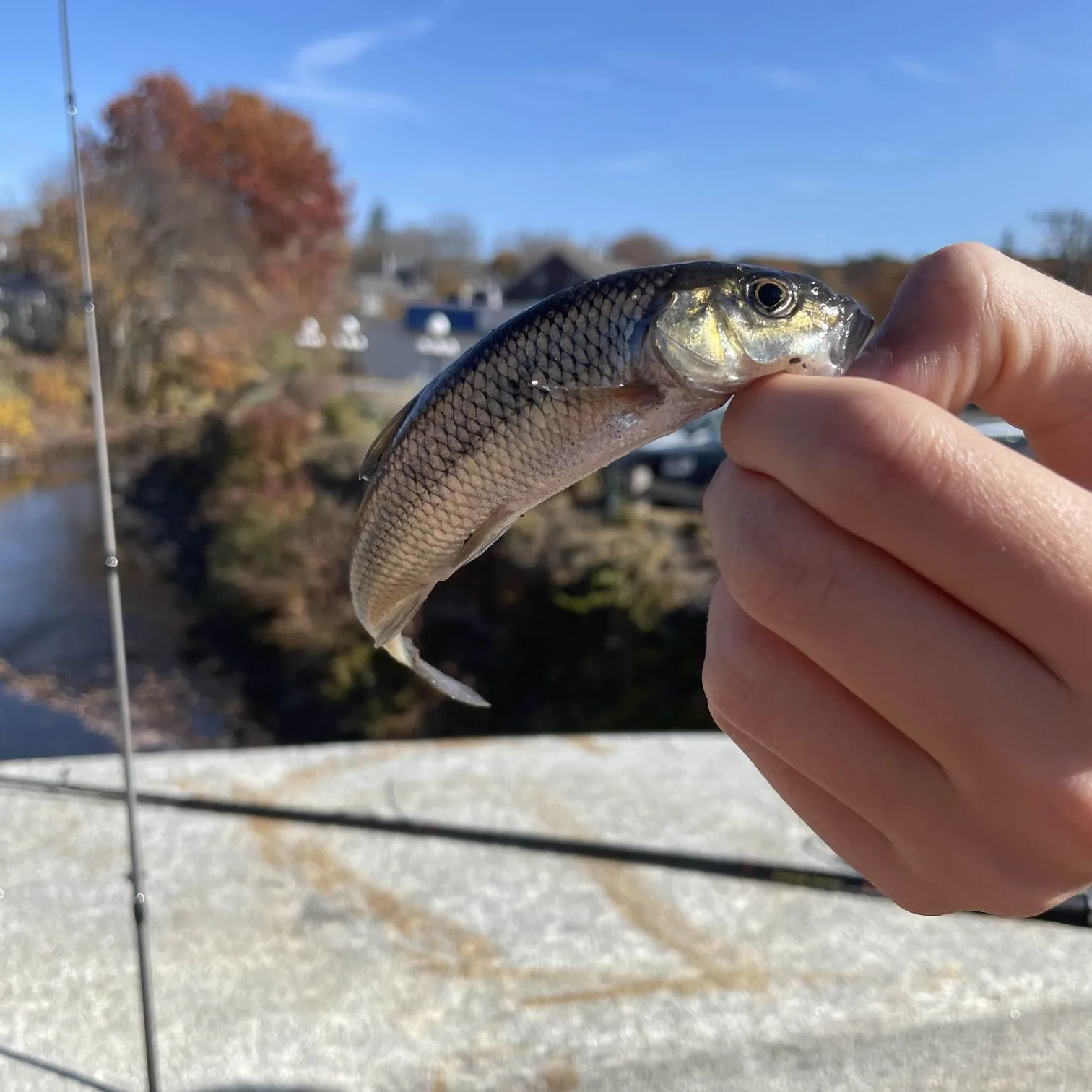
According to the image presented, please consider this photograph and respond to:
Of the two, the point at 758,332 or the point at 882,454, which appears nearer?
the point at 882,454

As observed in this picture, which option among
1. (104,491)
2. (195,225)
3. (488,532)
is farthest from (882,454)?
(195,225)

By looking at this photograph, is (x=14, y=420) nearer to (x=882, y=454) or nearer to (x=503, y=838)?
(x=503, y=838)

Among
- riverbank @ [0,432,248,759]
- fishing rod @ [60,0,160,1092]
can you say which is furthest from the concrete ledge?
riverbank @ [0,432,248,759]

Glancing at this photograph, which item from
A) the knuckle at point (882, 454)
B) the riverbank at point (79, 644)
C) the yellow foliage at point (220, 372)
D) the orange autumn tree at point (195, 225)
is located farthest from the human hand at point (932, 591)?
the yellow foliage at point (220, 372)

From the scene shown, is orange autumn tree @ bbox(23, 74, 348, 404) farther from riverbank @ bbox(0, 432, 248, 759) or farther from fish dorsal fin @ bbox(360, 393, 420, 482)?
fish dorsal fin @ bbox(360, 393, 420, 482)

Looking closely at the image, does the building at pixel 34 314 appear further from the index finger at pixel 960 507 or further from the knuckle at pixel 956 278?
the index finger at pixel 960 507

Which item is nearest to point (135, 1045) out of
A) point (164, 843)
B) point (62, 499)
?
point (164, 843)

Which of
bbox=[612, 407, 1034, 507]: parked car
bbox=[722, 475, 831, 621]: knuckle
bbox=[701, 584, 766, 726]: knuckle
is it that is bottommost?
bbox=[612, 407, 1034, 507]: parked car
